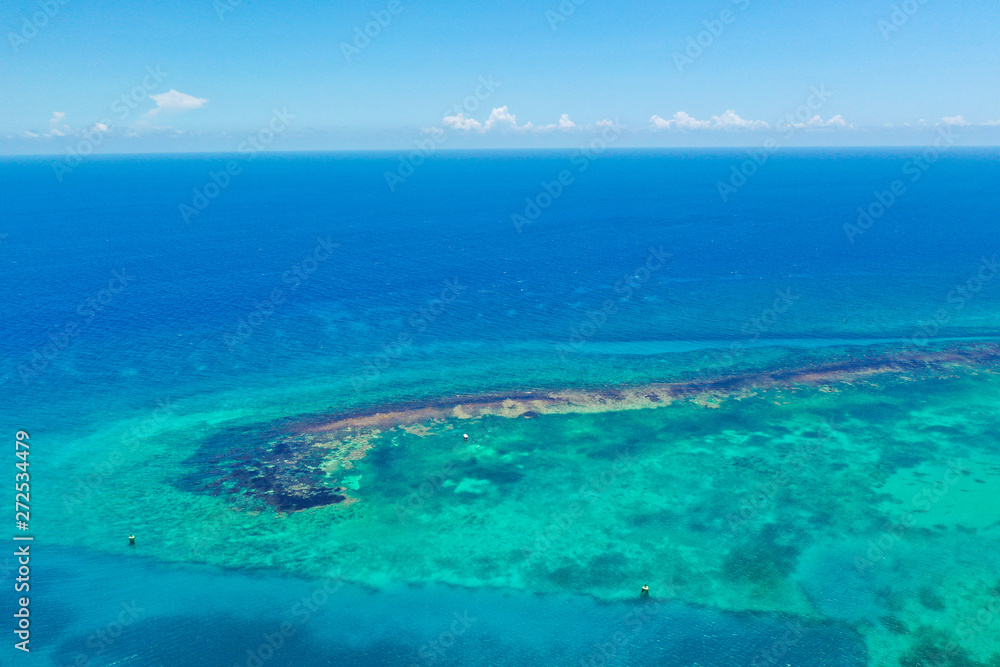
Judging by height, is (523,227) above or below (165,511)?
above

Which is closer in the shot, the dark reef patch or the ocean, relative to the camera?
the ocean

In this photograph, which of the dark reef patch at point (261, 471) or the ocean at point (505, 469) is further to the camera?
the dark reef patch at point (261, 471)

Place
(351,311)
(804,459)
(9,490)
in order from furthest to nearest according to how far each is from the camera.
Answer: (351,311)
(804,459)
(9,490)

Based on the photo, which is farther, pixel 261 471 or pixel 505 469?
pixel 505 469

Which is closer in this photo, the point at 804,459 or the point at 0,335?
the point at 804,459

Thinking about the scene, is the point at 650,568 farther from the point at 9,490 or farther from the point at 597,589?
the point at 9,490

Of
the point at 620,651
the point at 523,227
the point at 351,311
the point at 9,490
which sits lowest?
the point at 620,651

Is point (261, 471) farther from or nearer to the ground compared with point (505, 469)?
farther from the ground

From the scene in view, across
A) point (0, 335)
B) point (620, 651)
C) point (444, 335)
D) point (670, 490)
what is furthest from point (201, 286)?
point (620, 651)
